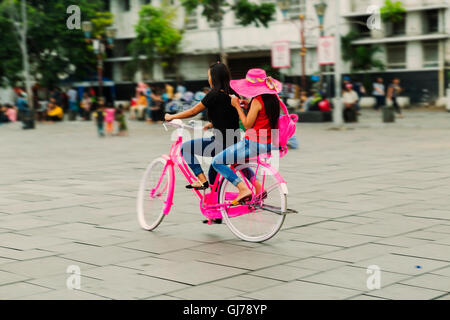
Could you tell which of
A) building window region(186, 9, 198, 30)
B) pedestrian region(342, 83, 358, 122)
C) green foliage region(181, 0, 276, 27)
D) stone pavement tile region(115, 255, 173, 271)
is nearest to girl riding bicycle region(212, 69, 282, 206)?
stone pavement tile region(115, 255, 173, 271)

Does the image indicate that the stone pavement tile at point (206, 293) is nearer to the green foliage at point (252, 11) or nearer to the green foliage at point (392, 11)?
the green foliage at point (252, 11)

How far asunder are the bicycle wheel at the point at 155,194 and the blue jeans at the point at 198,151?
Answer: 0.92 feet

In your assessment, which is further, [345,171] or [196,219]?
[345,171]

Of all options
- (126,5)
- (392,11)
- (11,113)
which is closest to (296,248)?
(11,113)

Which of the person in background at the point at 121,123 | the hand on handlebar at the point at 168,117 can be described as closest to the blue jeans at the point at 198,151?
the hand on handlebar at the point at 168,117

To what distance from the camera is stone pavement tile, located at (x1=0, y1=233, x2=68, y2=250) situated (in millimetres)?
6527

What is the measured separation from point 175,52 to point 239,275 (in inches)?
1525

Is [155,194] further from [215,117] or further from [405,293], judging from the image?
[405,293]

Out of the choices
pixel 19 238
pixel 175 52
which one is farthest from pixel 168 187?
pixel 175 52

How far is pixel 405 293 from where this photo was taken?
477cm

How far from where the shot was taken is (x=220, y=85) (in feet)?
21.5

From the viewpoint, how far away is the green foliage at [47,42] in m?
36.8

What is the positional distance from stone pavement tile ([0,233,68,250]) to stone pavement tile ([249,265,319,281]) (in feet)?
7.13
